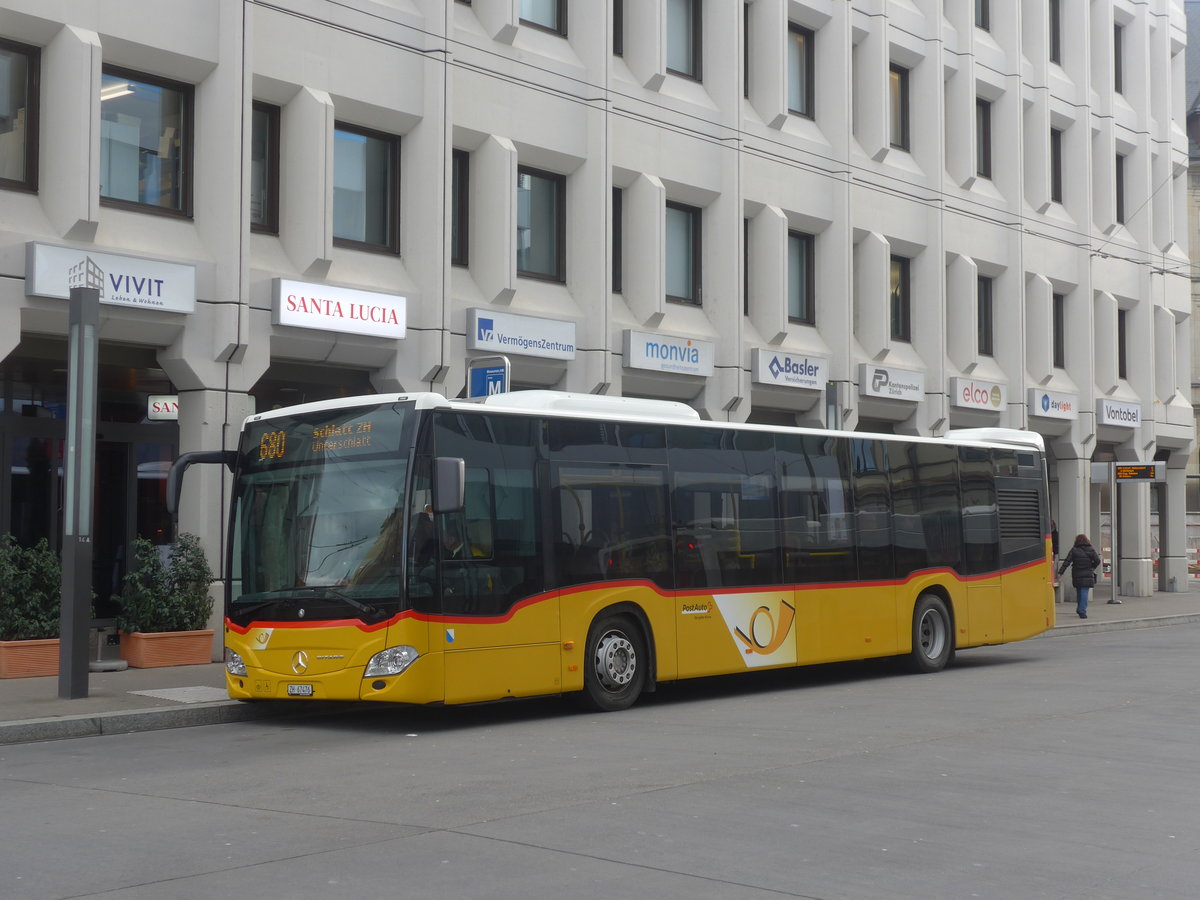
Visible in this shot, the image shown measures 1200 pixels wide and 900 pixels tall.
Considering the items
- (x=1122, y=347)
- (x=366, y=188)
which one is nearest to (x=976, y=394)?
(x=1122, y=347)

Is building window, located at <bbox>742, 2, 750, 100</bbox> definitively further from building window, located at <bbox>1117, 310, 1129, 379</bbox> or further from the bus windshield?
the bus windshield

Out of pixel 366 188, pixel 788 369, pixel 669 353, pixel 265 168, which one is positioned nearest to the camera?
pixel 265 168

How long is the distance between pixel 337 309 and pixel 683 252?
8.42 meters

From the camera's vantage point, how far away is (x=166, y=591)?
18062 millimetres

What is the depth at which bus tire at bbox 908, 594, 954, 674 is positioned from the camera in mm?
19219

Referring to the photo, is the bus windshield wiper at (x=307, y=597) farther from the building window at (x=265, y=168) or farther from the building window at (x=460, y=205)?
the building window at (x=460, y=205)

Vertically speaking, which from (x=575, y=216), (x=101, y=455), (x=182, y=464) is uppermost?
(x=575, y=216)

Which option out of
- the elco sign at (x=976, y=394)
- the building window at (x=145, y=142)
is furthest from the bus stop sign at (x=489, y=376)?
the elco sign at (x=976, y=394)

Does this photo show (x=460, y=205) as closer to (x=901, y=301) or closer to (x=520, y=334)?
(x=520, y=334)

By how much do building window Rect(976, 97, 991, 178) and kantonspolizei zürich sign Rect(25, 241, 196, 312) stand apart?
21.1 meters

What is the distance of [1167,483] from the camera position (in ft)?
134

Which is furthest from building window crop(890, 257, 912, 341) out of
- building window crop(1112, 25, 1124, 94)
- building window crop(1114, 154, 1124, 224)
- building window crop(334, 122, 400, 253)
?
building window crop(334, 122, 400, 253)

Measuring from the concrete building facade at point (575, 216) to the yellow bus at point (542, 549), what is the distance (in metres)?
4.08

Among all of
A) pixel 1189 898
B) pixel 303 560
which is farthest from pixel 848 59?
pixel 1189 898
